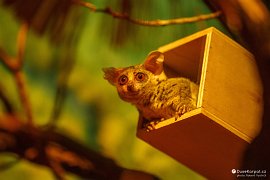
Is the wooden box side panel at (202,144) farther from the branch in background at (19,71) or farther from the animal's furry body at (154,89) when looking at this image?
the branch in background at (19,71)

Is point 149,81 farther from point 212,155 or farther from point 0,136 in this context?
point 0,136

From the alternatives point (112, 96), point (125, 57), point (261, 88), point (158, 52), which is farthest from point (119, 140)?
point (261, 88)

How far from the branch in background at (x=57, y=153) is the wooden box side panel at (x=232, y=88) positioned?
0.55m

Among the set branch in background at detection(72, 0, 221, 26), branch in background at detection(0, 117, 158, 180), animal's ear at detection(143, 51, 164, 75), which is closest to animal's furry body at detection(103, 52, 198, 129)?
animal's ear at detection(143, 51, 164, 75)

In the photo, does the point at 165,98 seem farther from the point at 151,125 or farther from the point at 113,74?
the point at 113,74

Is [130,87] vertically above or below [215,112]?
above

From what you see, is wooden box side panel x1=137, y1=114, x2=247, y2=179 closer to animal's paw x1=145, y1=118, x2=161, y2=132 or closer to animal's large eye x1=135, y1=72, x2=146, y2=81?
animal's paw x1=145, y1=118, x2=161, y2=132

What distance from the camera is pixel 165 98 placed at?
60.9 inches

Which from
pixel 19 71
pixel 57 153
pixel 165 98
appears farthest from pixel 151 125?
pixel 19 71

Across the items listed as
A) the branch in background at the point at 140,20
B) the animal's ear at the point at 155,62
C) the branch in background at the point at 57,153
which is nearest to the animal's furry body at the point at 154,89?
the animal's ear at the point at 155,62

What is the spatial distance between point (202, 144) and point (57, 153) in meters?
0.59

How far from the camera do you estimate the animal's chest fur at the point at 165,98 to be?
4.95 ft

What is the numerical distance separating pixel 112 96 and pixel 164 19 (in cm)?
39

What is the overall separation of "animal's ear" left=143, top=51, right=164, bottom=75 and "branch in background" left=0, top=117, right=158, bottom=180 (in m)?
0.44
